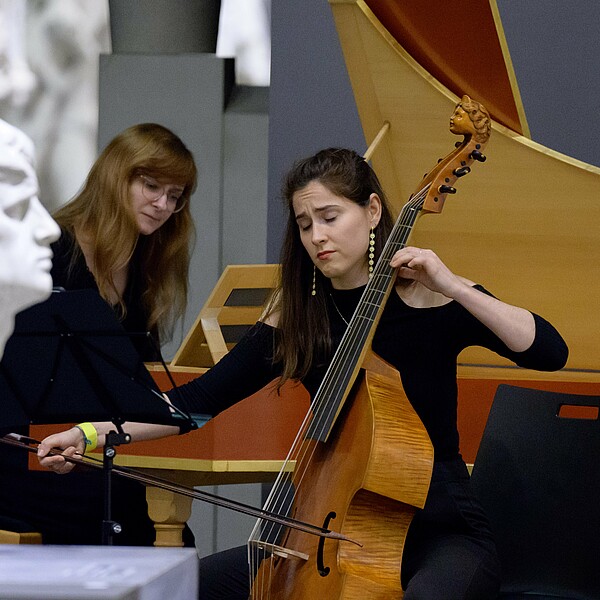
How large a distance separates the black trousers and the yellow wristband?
0.34m

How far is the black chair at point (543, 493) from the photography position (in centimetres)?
188

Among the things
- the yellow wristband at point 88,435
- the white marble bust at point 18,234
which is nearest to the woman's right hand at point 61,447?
the yellow wristband at point 88,435

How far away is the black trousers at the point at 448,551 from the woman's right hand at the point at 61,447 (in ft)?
1.18

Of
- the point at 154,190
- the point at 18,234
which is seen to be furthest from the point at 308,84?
the point at 18,234

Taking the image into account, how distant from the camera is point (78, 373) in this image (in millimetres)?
1480

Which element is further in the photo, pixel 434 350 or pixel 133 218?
pixel 133 218

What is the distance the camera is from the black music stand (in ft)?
4.73

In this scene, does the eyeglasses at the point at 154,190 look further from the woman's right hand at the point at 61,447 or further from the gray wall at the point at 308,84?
the gray wall at the point at 308,84

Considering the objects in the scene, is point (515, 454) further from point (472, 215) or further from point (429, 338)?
point (472, 215)

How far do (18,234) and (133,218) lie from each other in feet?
4.20

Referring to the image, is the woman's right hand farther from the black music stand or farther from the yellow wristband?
the black music stand

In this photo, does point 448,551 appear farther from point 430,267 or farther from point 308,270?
point 308,270

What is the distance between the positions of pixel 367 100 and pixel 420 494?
99cm

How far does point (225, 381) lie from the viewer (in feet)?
6.29
